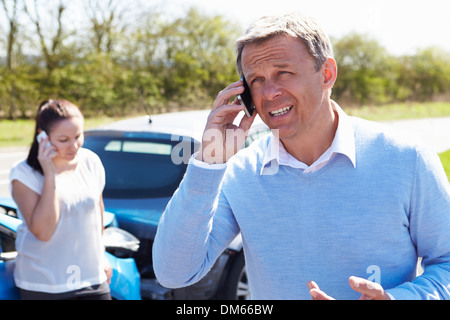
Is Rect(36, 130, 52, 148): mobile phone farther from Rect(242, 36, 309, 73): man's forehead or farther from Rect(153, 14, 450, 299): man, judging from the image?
Rect(242, 36, 309, 73): man's forehead

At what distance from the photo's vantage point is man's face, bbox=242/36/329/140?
149 cm

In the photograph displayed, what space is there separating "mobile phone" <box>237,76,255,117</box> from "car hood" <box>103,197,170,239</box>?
5.87 feet

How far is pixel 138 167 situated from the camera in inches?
142

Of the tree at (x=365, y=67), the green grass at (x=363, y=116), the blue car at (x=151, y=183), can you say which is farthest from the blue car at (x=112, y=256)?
the tree at (x=365, y=67)

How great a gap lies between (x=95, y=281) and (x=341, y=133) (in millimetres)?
1569

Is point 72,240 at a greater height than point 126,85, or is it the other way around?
point 126,85

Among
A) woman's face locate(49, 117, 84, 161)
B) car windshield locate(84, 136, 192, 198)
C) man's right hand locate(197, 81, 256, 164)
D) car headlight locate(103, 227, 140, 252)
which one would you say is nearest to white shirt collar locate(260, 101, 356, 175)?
man's right hand locate(197, 81, 256, 164)

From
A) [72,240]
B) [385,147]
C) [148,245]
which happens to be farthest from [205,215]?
[148,245]

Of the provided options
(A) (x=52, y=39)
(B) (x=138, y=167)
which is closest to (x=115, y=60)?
(A) (x=52, y=39)

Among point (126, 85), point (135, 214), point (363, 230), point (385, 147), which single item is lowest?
point (135, 214)

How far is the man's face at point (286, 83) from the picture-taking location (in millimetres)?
1490

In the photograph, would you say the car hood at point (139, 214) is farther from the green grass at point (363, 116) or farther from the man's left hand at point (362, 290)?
the green grass at point (363, 116)

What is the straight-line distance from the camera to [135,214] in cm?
327

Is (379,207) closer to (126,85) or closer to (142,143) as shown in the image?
(142,143)
